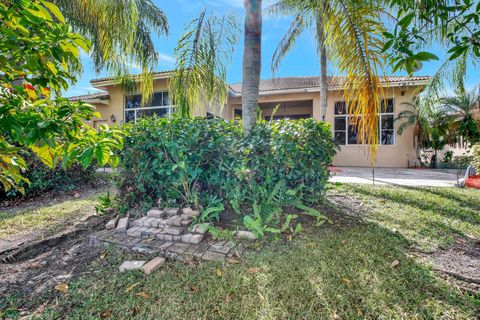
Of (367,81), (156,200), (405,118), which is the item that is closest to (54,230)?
(156,200)

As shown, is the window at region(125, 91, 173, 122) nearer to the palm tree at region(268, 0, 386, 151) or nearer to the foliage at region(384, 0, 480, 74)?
the palm tree at region(268, 0, 386, 151)

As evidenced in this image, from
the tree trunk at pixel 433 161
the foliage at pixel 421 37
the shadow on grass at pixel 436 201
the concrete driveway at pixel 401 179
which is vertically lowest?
the shadow on grass at pixel 436 201

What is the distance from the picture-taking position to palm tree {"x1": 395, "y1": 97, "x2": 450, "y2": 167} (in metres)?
12.4

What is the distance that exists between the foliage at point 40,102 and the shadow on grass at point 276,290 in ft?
3.82

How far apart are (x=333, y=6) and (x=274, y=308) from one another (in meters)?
4.15

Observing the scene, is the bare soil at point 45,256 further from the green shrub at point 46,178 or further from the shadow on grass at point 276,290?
the green shrub at point 46,178

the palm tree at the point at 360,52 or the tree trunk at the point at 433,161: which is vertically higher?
the palm tree at the point at 360,52

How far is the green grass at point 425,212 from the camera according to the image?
3288mm

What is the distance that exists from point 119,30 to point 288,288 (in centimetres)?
749

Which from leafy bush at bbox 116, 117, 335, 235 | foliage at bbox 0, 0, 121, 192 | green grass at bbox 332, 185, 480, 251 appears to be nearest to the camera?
foliage at bbox 0, 0, 121, 192

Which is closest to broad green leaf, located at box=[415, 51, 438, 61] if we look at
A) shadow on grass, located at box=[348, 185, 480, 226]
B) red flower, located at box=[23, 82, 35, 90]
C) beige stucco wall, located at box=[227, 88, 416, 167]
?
red flower, located at box=[23, 82, 35, 90]

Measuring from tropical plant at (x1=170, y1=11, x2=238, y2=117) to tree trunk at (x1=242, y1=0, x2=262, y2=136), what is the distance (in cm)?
173

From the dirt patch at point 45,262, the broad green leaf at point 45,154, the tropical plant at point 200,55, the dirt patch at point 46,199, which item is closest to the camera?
the broad green leaf at point 45,154

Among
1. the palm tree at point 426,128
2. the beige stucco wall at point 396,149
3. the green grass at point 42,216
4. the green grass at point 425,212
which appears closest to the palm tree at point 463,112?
the palm tree at point 426,128
